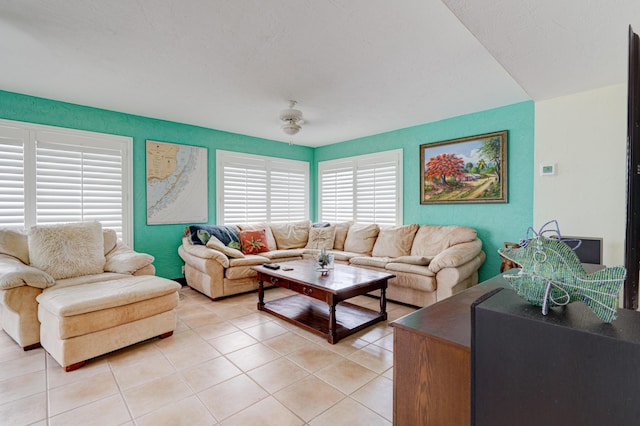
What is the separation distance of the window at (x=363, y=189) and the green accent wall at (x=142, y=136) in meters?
1.52

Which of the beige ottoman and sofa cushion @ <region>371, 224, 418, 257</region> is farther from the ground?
sofa cushion @ <region>371, 224, 418, 257</region>

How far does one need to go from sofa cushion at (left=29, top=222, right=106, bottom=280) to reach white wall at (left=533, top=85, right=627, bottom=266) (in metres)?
4.54

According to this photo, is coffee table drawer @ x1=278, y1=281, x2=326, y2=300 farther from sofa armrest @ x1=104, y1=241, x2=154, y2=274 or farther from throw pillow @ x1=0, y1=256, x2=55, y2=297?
throw pillow @ x1=0, y1=256, x2=55, y2=297

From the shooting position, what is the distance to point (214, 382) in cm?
211

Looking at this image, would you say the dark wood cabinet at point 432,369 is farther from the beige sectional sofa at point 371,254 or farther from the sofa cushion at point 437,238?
the sofa cushion at point 437,238

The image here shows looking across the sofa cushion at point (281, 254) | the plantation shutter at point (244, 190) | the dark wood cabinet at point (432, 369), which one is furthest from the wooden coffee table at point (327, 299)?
the plantation shutter at point (244, 190)

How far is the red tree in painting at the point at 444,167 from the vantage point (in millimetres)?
4195

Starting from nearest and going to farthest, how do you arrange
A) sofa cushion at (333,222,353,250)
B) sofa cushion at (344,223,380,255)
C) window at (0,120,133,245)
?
window at (0,120,133,245) → sofa cushion at (344,223,380,255) → sofa cushion at (333,222,353,250)

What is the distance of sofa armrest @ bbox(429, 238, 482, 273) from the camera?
10.9 ft

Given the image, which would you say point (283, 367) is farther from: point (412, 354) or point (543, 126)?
point (543, 126)

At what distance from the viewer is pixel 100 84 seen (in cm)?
312

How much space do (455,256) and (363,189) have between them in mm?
2339

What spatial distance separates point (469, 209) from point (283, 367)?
3.16 m

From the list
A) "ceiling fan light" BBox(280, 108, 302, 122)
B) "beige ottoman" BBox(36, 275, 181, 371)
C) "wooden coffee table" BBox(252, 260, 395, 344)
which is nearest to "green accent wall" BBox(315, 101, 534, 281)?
"wooden coffee table" BBox(252, 260, 395, 344)
